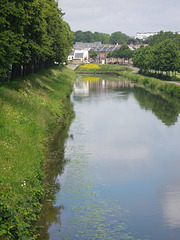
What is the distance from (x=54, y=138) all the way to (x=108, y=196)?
11.1 m

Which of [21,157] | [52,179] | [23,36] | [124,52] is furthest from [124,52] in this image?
[21,157]

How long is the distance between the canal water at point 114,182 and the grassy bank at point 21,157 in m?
0.91

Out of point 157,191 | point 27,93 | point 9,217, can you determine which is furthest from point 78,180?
point 27,93

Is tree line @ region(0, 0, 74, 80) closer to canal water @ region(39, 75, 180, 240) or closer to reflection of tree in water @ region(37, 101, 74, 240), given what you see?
reflection of tree in water @ region(37, 101, 74, 240)

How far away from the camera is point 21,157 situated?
55.9 feet

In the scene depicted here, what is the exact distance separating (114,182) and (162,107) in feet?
100

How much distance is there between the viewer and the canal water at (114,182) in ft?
44.9

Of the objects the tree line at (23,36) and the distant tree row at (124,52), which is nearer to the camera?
the tree line at (23,36)

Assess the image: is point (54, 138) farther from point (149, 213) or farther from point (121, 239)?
point (121, 239)

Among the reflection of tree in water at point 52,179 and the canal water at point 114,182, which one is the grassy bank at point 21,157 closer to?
the reflection of tree in water at point 52,179

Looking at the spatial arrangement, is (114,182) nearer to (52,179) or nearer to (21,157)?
(52,179)

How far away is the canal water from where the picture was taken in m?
13.7

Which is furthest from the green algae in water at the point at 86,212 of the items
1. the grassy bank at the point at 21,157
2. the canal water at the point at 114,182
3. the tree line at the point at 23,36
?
the tree line at the point at 23,36

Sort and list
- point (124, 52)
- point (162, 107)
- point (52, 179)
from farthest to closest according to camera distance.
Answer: point (124, 52), point (162, 107), point (52, 179)
